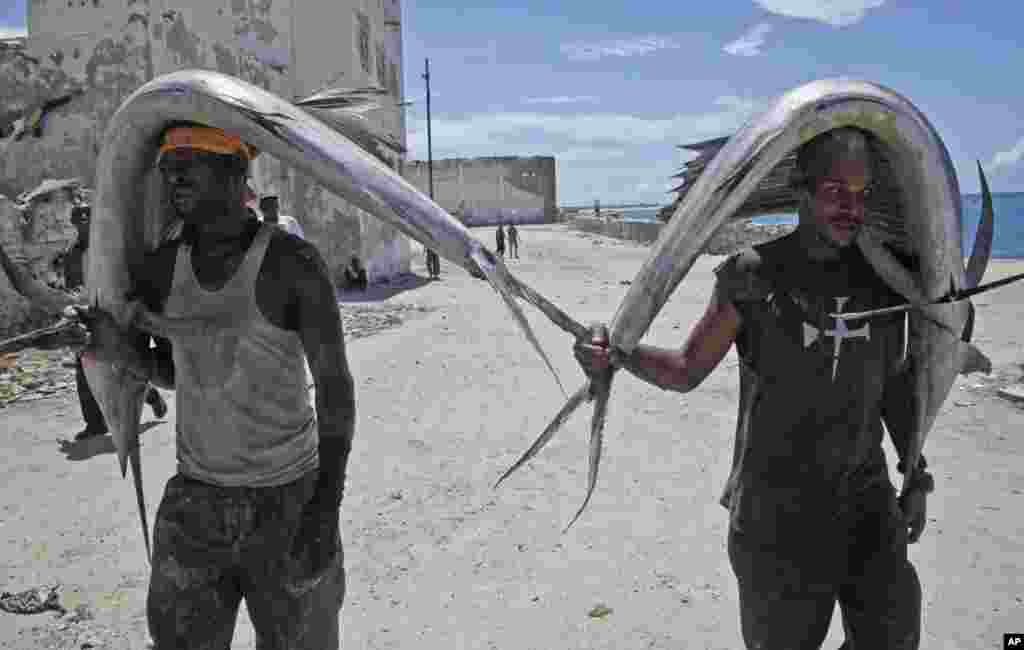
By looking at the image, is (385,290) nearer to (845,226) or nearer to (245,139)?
(245,139)

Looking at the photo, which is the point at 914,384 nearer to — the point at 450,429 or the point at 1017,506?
the point at 1017,506

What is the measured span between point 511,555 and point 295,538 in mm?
2226

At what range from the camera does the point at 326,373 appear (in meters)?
1.91

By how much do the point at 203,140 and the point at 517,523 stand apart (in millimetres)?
3009

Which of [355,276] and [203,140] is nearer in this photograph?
[203,140]

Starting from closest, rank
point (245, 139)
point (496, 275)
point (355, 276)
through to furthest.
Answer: point (496, 275) < point (245, 139) < point (355, 276)

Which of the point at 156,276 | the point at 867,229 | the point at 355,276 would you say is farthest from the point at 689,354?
the point at 355,276

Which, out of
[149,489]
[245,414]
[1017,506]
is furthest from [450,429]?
[245,414]

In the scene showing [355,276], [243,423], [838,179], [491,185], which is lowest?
[355,276]

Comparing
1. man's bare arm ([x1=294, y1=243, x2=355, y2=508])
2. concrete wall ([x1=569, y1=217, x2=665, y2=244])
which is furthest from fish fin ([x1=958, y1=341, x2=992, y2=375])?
concrete wall ([x1=569, y1=217, x2=665, y2=244])

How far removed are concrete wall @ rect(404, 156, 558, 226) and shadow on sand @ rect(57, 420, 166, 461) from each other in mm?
46009

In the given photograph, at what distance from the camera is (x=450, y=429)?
246 inches

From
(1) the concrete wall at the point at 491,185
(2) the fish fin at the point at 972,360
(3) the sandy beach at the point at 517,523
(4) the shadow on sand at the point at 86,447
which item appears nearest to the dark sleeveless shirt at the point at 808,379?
(2) the fish fin at the point at 972,360

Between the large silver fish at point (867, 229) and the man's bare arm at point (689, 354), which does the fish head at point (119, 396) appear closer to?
the large silver fish at point (867, 229)
